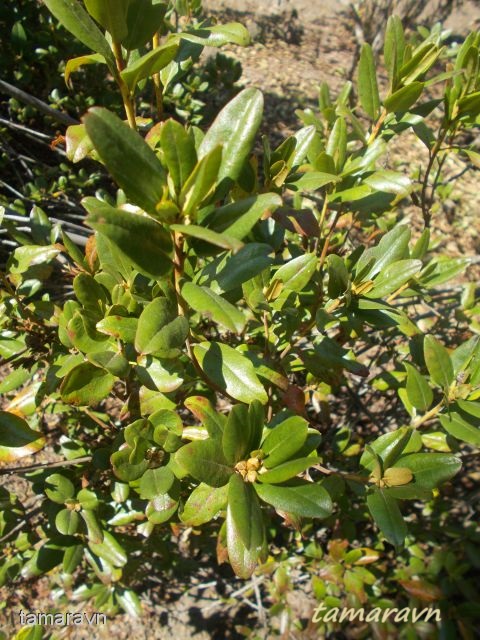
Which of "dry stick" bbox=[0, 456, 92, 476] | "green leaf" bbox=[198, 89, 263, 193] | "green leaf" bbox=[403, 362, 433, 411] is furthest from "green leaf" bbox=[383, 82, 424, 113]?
"dry stick" bbox=[0, 456, 92, 476]

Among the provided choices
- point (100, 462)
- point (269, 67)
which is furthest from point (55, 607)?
point (269, 67)

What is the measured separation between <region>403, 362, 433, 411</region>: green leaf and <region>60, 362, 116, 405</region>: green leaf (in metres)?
0.83

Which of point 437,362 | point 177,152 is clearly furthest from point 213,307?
point 437,362

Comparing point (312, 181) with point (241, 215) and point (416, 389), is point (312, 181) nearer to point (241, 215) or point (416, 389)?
point (241, 215)

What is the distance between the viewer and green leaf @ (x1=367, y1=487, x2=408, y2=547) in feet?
3.60

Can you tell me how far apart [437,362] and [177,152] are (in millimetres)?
945

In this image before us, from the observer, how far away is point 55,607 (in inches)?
101

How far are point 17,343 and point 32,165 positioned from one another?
7.42ft

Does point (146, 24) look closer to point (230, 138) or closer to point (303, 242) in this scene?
point (230, 138)

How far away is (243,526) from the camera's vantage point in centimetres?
86

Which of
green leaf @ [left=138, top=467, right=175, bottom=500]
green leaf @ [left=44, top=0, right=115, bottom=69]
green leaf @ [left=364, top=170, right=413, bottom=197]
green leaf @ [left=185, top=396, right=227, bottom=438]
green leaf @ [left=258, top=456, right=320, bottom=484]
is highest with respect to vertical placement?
green leaf @ [left=44, top=0, right=115, bottom=69]

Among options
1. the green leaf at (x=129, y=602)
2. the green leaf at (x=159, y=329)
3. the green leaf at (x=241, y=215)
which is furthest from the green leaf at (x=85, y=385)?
the green leaf at (x=129, y=602)

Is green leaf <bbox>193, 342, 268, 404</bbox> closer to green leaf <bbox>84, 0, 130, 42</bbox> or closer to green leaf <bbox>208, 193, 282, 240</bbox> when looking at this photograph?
green leaf <bbox>208, 193, 282, 240</bbox>

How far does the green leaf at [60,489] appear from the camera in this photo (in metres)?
1.56
